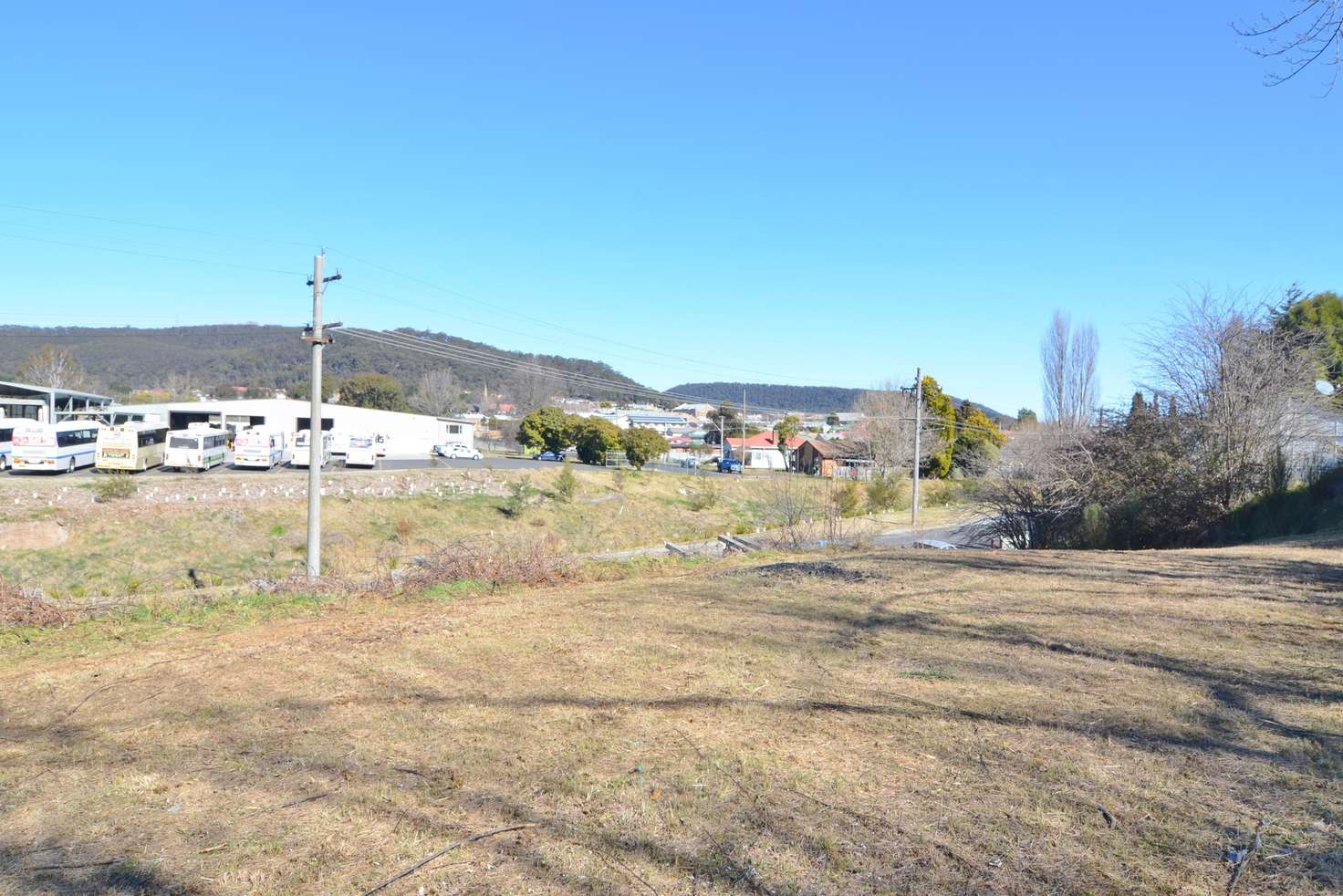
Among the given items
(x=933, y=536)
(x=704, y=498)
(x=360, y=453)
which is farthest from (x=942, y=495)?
(x=360, y=453)

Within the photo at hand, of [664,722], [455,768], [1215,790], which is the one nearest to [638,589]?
[664,722]

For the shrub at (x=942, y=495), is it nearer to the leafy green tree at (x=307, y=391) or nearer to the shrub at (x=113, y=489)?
the shrub at (x=113, y=489)

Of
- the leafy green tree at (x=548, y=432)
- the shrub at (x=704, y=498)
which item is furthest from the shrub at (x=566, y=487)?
the leafy green tree at (x=548, y=432)

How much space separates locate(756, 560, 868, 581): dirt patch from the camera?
11.0m

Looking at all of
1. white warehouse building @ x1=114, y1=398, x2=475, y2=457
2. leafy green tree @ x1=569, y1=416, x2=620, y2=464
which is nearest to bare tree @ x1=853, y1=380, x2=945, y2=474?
leafy green tree @ x1=569, y1=416, x2=620, y2=464

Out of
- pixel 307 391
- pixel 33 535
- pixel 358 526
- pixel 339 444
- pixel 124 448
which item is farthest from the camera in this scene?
pixel 307 391

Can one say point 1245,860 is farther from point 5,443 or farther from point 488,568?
point 5,443

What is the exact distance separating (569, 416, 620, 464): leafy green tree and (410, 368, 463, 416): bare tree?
121ft

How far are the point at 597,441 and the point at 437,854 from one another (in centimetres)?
5236

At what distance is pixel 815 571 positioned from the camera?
1162cm

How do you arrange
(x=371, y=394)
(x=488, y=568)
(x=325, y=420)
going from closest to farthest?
(x=488, y=568) → (x=325, y=420) → (x=371, y=394)

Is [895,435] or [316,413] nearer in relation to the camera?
[316,413]

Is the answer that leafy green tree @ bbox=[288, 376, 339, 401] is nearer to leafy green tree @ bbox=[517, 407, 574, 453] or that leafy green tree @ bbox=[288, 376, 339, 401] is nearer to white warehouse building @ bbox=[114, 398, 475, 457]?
white warehouse building @ bbox=[114, 398, 475, 457]

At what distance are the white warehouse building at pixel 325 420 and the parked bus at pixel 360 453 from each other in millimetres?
7272
